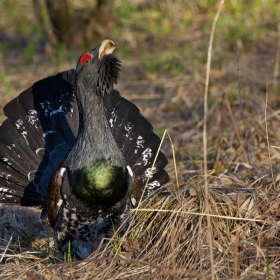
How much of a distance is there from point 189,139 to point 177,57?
2.08 meters

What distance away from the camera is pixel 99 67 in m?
5.20

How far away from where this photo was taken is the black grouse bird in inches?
204

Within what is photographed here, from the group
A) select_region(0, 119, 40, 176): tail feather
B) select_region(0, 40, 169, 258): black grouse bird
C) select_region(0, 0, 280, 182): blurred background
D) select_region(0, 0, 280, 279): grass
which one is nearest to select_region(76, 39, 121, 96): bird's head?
select_region(0, 40, 169, 258): black grouse bird

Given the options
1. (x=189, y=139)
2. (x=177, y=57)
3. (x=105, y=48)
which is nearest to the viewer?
(x=105, y=48)

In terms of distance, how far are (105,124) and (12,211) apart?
1715 mm

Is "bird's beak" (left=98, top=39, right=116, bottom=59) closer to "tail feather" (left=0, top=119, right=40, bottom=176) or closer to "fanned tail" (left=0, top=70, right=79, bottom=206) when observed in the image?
"fanned tail" (left=0, top=70, right=79, bottom=206)

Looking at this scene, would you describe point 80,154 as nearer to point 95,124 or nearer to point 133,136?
point 95,124

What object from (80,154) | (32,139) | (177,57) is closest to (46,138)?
(32,139)

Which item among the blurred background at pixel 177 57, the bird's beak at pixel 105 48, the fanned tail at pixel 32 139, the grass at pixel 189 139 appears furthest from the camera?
the blurred background at pixel 177 57

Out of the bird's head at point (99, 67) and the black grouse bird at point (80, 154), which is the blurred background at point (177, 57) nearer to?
the black grouse bird at point (80, 154)

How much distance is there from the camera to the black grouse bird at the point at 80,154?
17.0ft

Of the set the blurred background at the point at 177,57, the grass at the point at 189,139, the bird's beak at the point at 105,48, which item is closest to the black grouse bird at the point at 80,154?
the bird's beak at the point at 105,48

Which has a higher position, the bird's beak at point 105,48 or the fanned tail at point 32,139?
the bird's beak at point 105,48

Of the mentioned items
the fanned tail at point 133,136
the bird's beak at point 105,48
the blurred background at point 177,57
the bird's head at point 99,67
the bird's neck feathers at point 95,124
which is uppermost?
the bird's beak at point 105,48
